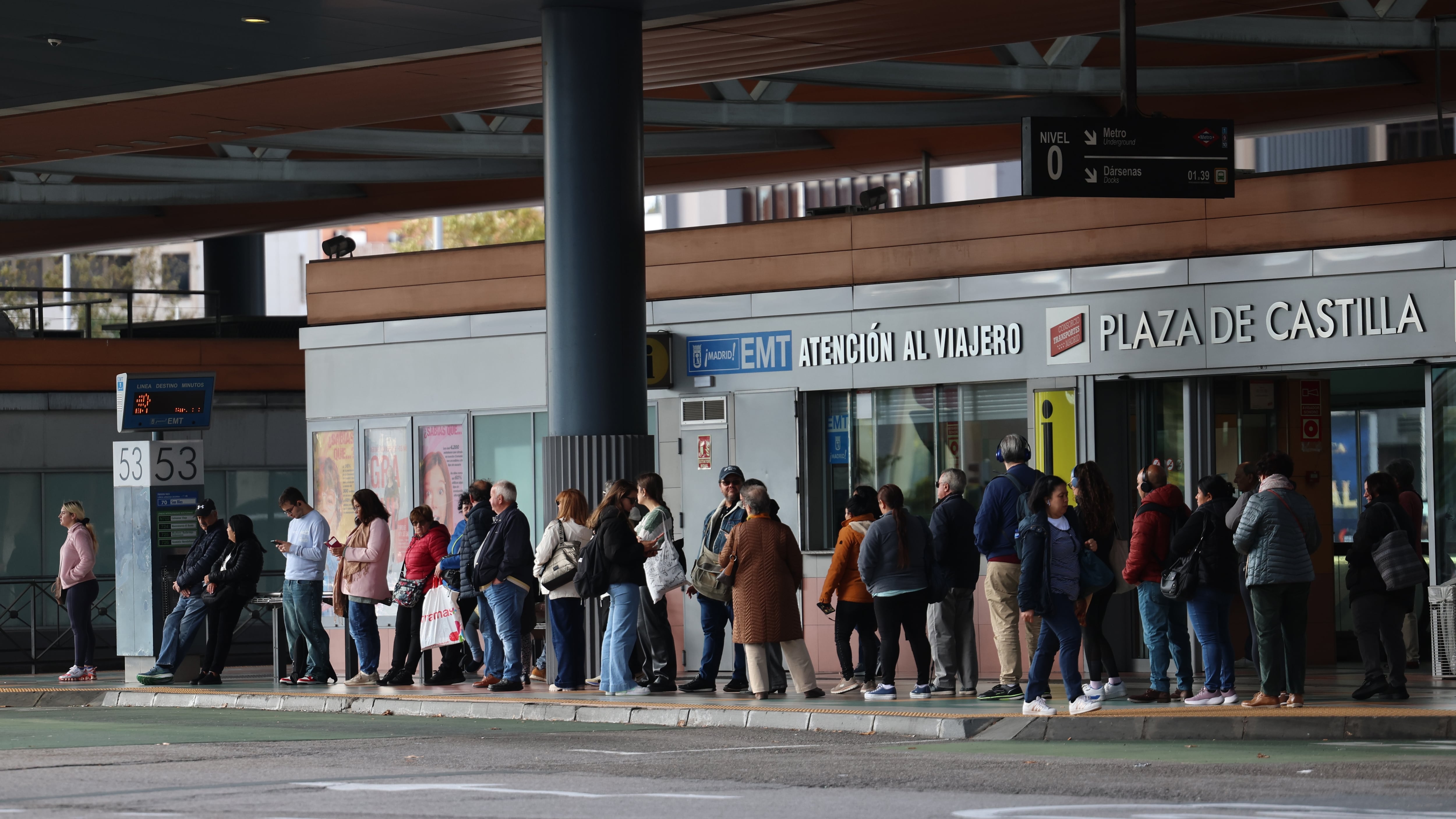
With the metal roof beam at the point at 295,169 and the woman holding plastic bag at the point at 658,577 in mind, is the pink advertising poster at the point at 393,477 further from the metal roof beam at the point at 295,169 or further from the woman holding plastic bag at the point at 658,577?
the metal roof beam at the point at 295,169

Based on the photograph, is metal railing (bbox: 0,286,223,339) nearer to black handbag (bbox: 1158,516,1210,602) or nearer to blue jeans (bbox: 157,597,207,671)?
blue jeans (bbox: 157,597,207,671)

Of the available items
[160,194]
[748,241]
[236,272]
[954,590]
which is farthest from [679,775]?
[236,272]

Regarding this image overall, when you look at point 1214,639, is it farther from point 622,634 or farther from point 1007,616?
point 622,634

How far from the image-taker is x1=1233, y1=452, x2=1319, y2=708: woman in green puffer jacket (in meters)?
13.0

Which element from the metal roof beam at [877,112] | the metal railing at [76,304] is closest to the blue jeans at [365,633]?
the metal roof beam at [877,112]

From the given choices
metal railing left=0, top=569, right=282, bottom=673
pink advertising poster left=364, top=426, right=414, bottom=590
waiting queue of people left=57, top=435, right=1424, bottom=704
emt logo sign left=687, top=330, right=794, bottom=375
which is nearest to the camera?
waiting queue of people left=57, top=435, right=1424, bottom=704

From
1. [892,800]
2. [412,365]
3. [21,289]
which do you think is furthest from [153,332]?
[892,800]

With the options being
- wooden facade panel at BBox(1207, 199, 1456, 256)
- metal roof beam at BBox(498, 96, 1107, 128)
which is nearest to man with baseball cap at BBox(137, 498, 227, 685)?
metal roof beam at BBox(498, 96, 1107, 128)

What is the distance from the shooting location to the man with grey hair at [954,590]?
14539mm

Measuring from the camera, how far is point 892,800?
29.0 feet

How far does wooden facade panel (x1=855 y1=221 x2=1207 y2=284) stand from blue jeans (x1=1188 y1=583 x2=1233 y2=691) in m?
3.66

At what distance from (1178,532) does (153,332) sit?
19.2 meters

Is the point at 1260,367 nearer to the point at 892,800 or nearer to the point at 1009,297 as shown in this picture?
the point at 1009,297

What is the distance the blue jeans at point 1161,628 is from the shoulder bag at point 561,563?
4210 mm
